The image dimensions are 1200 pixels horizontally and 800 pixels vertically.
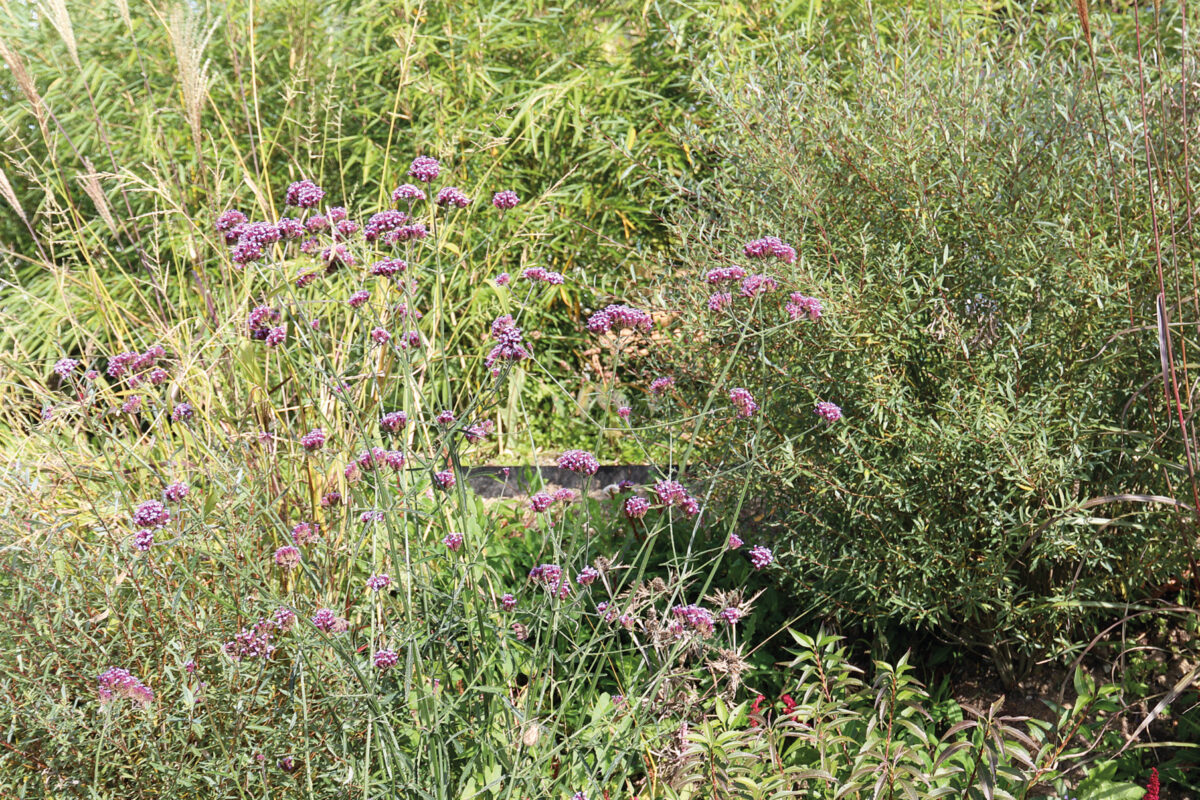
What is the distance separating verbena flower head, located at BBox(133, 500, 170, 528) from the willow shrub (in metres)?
1.33

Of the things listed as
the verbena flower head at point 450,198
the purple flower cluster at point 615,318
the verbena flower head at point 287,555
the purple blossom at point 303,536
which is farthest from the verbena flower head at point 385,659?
the verbena flower head at point 450,198

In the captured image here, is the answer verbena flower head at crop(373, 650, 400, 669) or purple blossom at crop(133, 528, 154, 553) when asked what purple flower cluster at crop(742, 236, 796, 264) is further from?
purple blossom at crop(133, 528, 154, 553)

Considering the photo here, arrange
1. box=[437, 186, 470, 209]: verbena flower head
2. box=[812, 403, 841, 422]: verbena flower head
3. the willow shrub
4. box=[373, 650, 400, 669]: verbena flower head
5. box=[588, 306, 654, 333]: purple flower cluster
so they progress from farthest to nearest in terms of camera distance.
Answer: the willow shrub < box=[812, 403, 841, 422]: verbena flower head < box=[437, 186, 470, 209]: verbena flower head < box=[588, 306, 654, 333]: purple flower cluster < box=[373, 650, 400, 669]: verbena flower head

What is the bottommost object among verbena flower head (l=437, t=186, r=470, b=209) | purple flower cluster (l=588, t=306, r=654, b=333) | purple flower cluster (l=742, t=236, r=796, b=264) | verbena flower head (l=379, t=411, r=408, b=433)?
verbena flower head (l=379, t=411, r=408, b=433)

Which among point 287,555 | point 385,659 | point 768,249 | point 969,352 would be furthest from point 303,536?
point 969,352

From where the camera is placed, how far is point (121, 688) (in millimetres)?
1900

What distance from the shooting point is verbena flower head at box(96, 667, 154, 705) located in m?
1.88

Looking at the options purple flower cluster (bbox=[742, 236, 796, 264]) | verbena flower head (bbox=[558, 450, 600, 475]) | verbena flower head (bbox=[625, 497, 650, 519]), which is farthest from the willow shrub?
verbena flower head (bbox=[558, 450, 600, 475])

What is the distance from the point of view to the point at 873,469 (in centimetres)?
260

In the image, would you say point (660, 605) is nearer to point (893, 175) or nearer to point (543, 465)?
point (893, 175)

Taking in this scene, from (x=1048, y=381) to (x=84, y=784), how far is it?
7.86 ft

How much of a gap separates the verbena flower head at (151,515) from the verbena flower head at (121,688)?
29 cm

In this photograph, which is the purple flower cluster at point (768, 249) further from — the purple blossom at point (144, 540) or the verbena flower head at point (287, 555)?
the purple blossom at point (144, 540)

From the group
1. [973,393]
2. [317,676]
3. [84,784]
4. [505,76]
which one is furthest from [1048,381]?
[505,76]
